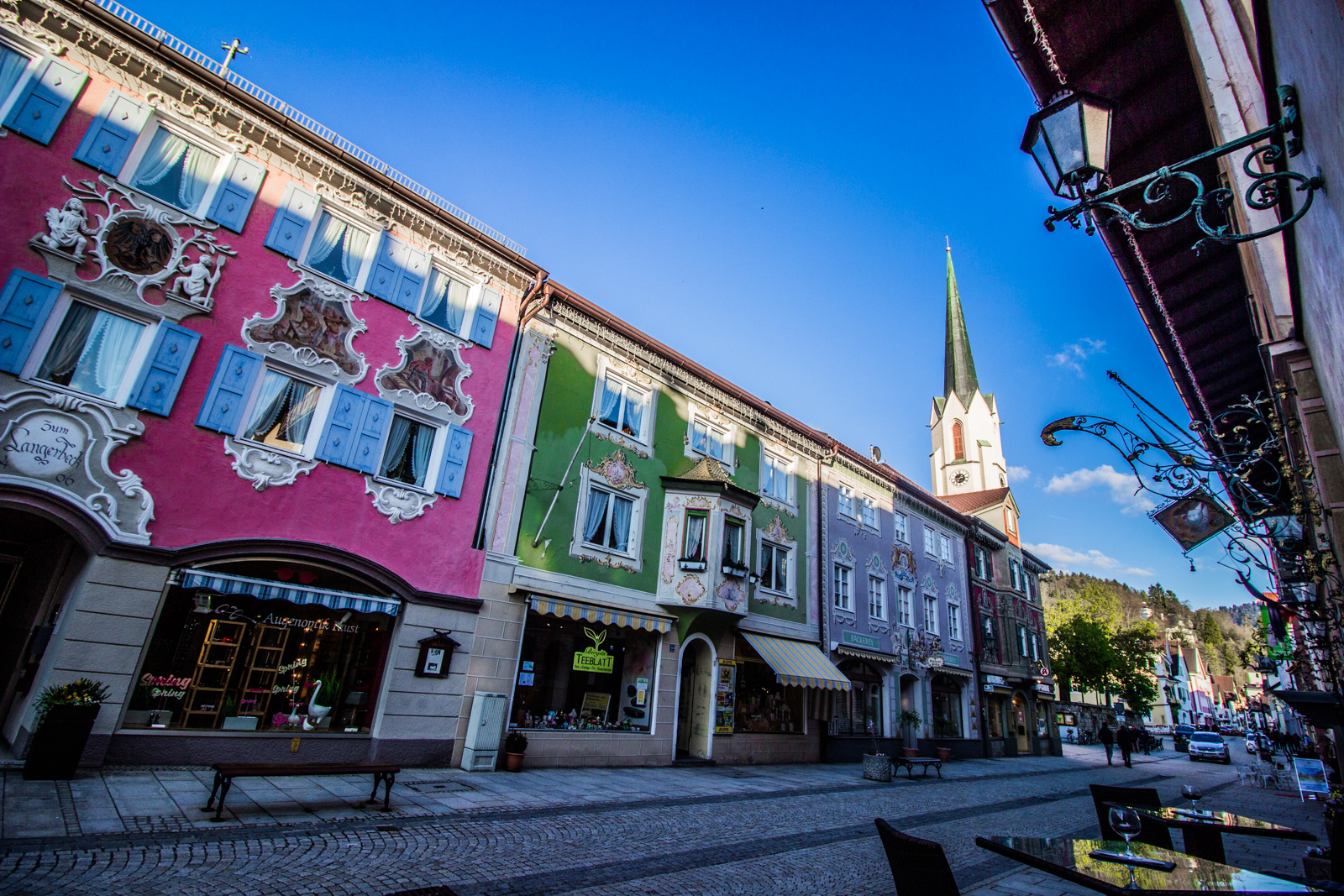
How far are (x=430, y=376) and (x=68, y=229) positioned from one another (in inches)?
243

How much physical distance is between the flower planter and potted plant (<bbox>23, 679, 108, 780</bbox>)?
16.8 meters

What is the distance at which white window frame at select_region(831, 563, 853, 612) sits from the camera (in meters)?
23.5

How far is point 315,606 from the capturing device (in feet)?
39.6

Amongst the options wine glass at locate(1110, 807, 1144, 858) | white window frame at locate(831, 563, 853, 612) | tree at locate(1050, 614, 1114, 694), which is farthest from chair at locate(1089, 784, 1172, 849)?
tree at locate(1050, 614, 1114, 694)

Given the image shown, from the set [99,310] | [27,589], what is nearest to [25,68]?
[99,310]

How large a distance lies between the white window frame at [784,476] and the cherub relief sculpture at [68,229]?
57.7 feet

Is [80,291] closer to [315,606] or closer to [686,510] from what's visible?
[315,606]

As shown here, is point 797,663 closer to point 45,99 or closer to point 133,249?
point 133,249

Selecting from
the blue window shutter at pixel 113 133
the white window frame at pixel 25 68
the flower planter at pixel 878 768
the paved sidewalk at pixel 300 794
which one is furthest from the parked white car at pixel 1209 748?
the white window frame at pixel 25 68

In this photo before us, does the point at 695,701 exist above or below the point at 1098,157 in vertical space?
below

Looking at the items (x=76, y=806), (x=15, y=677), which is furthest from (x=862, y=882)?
(x=15, y=677)

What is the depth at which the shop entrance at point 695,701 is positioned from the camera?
17828mm

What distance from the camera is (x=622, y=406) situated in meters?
17.9

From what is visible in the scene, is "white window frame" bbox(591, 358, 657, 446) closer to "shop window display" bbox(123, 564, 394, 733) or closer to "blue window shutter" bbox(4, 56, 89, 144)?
"shop window display" bbox(123, 564, 394, 733)
